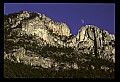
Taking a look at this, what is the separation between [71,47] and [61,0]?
3862 millimetres
